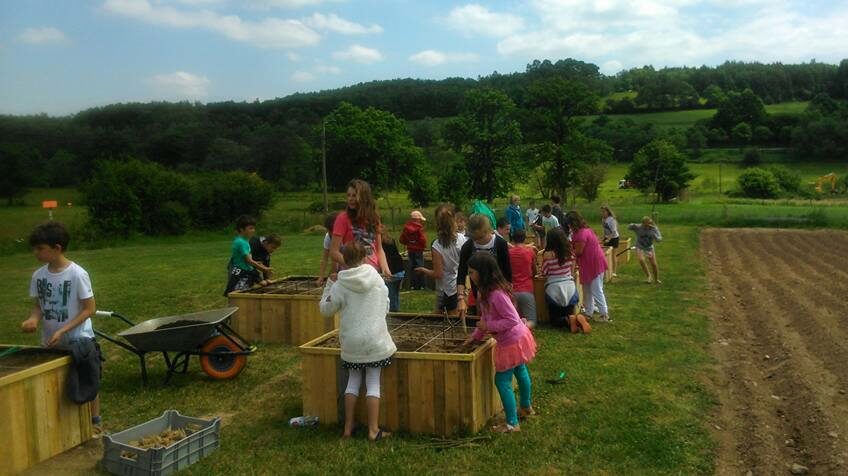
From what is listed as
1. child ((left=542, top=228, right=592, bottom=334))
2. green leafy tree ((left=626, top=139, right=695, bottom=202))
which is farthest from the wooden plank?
green leafy tree ((left=626, top=139, right=695, bottom=202))

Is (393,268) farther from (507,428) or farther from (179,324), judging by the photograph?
(507,428)

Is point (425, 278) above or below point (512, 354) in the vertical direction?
below

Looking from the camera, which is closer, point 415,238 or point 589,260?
point 589,260

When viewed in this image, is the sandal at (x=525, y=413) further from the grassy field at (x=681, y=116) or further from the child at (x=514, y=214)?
the grassy field at (x=681, y=116)

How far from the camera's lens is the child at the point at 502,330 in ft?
18.5

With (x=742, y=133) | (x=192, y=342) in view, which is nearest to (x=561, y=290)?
(x=192, y=342)

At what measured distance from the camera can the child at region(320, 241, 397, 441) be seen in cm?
541

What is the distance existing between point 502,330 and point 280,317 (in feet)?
14.0

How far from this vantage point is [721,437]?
5711mm

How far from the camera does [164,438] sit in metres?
5.36

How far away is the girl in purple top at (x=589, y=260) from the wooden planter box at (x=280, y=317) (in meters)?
3.86

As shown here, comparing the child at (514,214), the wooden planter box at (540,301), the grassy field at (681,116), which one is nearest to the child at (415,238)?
the wooden planter box at (540,301)

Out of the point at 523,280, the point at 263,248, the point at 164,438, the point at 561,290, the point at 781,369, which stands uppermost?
the point at 263,248

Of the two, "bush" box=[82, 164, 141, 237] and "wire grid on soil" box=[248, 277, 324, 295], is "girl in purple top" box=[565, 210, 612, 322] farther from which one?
"bush" box=[82, 164, 141, 237]
